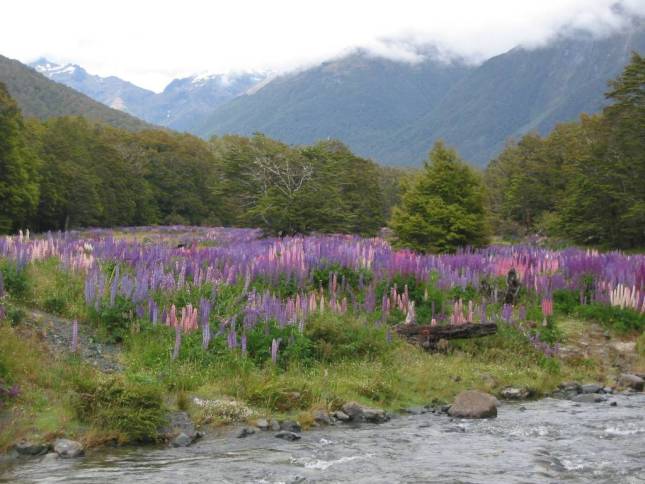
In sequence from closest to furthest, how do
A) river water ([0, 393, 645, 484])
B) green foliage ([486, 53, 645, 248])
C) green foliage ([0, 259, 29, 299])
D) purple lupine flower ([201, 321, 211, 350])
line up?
river water ([0, 393, 645, 484]) < purple lupine flower ([201, 321, 211, 350]) < green foliage ([0, 259, 29, 299]) < green foliage ([486, 53, 645, 248])

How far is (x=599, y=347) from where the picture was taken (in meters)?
14.3

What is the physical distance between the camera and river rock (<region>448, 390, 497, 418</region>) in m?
9.81

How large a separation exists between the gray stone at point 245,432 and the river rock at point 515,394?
4.84 meters

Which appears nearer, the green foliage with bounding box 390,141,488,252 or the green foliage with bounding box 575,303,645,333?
the green foliage with bounding box 575,303,645,333

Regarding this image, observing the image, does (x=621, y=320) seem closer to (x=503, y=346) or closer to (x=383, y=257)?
(x=503, y=346)

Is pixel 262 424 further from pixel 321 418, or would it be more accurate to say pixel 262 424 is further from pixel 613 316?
pixel 613 316

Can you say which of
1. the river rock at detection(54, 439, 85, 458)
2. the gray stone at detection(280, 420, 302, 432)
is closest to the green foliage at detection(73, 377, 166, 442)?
the river rock at detection(54, 439, 85, 458)

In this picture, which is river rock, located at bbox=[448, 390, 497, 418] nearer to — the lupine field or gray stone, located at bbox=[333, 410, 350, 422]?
gray stone, located at bbox=[333, 410, 350, 422]

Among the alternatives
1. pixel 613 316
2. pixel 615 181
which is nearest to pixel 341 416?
pixel 613 316

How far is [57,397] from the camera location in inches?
340

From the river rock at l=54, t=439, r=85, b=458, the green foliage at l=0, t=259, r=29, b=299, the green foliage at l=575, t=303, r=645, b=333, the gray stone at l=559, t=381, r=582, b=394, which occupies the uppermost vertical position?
the green foliage at l=0, t=259, r=29, b=299

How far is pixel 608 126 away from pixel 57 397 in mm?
40618

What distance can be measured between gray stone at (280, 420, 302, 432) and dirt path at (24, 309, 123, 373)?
9.52ft

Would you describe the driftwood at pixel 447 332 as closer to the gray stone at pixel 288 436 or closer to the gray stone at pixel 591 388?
the gray stone at pixel 591 388
